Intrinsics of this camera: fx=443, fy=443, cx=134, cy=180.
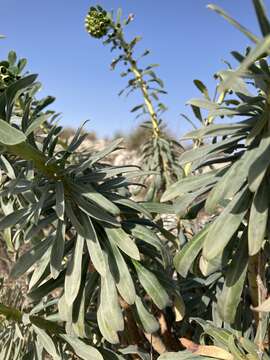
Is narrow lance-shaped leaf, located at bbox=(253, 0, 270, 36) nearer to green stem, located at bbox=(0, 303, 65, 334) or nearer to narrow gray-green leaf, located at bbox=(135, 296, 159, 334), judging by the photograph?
narrow gray-green leaf, located at bbox=(135, 296, 159, 334)

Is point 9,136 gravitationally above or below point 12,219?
above

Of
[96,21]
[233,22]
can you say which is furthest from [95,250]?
[96,21]

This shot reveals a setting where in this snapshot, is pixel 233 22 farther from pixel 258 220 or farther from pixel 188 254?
pixel 188 254

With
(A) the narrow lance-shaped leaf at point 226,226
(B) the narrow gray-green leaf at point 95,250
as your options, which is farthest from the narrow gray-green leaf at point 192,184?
(B) the narrow gray-green leaf at point 95,250

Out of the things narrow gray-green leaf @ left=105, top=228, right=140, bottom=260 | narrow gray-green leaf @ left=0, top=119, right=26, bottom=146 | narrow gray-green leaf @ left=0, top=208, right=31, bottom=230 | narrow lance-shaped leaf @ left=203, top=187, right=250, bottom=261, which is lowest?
narrow gray-green leaf @ left=105, top=228, right=140, bottom=260

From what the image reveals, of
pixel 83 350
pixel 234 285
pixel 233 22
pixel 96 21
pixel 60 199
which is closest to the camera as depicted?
pixel 233 22

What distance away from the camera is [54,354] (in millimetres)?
1556

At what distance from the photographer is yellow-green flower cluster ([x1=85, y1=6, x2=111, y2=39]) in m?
2.35

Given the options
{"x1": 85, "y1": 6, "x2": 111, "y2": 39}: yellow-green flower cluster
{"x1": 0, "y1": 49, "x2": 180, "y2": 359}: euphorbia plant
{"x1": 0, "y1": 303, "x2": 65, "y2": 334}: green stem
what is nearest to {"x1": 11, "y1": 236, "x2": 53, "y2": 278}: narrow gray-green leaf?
{"x1": 0, "y1": 49, "x2": 180, "y2": 359}: euphorbia plant

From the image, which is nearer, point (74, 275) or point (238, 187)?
point (238, 187)

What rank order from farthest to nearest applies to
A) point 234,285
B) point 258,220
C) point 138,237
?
point 138,237 → point 234,285 → point 258,220

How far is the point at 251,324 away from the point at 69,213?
81cm

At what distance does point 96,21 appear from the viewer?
235 centimetres

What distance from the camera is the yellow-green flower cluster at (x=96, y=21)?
235cm
